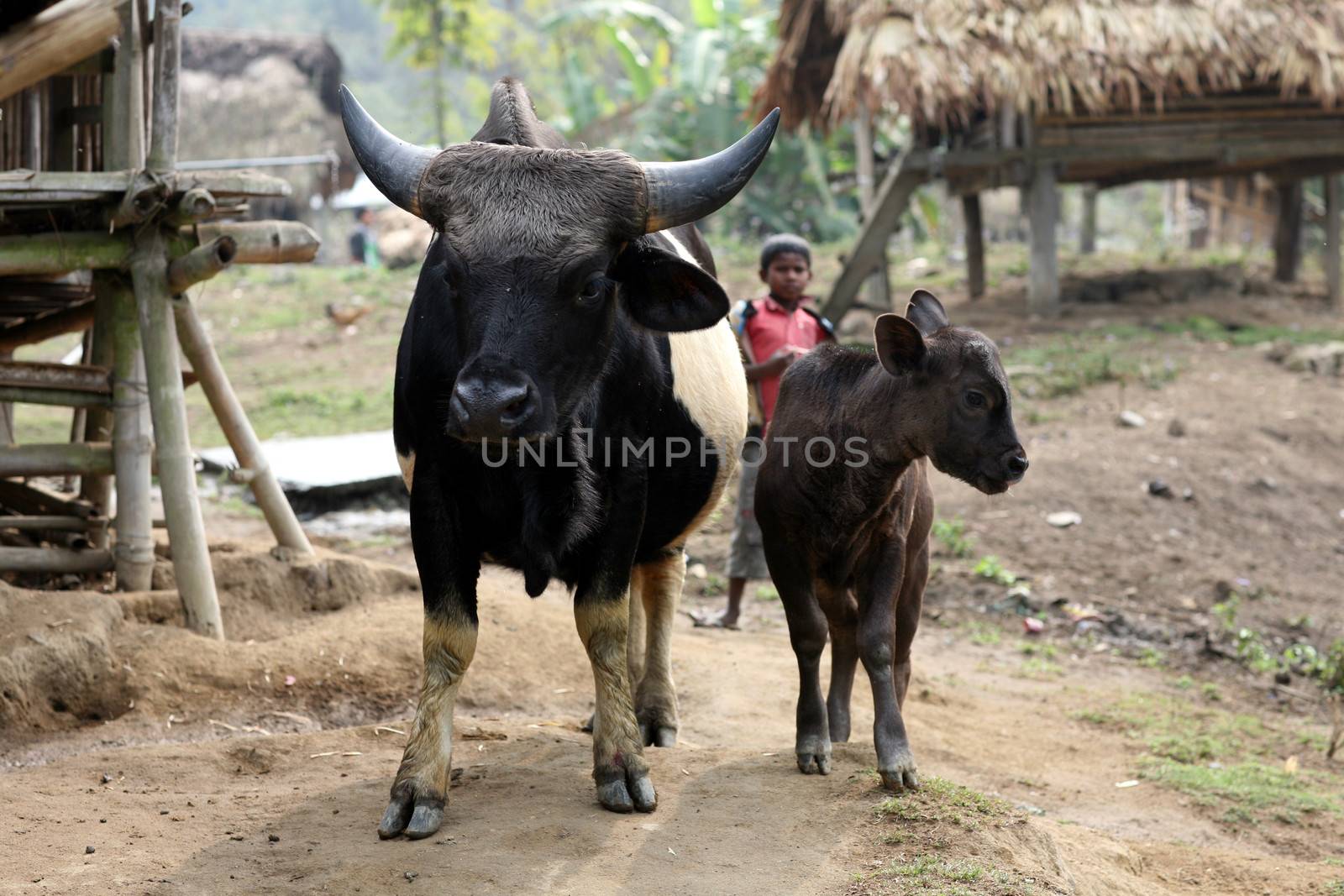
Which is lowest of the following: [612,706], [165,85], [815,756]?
[815,756]

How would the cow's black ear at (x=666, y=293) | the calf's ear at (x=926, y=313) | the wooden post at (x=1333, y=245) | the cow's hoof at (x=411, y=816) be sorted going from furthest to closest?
the wooden post at (x=1333, y=245), the calf's ear at (x=926, y=313), the cow's black ear at (x=666, y=293), the cow's hoof at (x=411, y=816)

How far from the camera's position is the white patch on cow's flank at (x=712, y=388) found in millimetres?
4809

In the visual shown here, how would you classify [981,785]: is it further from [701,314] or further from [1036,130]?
[1036,130]

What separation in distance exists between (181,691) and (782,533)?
251 cm

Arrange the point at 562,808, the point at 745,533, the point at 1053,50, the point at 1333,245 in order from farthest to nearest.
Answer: the point at 1333,245
the point at 1053,50
the point at 745,533
the point at 562,808

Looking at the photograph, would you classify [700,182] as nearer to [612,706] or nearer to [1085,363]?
[612,706]

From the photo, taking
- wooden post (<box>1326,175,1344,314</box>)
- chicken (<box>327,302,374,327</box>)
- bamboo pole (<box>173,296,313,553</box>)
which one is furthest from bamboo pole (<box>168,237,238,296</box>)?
wooden post (<box>1326,175,1344,314</box>)

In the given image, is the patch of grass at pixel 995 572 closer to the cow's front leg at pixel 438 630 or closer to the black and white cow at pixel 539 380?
the black and white cow at pixel 539 380

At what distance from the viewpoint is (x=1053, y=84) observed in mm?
12234

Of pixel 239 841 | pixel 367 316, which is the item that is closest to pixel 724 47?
pixel 367 316

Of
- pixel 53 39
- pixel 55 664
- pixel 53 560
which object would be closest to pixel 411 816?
pixel 55 664

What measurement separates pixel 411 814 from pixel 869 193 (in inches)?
471

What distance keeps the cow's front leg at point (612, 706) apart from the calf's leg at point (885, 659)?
0.72m

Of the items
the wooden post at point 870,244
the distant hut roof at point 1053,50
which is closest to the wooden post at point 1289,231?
the distant hut roof at point 1053,50
